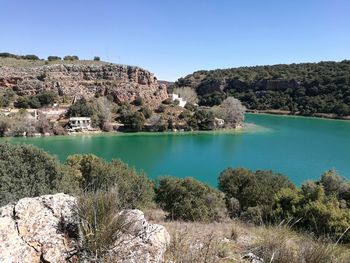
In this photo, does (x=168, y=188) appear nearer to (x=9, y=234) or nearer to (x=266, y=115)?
(x=9, y=234)

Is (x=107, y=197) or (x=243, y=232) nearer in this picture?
(x=107, y=197)

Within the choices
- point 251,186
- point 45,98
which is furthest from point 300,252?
point 45,98

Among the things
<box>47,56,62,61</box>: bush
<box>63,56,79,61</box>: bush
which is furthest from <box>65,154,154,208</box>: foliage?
<box>63,56,79,61</box>: bush

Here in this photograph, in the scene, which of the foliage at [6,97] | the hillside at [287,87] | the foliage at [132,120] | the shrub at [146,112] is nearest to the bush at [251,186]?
the foliage at [132,120]

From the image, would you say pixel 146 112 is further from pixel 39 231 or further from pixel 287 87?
pixel 287 87

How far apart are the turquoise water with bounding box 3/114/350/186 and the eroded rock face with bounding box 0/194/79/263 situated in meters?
23.5

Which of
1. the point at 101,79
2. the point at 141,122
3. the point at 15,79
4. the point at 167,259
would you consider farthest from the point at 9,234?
the point at 101,79

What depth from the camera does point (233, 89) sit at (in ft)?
370

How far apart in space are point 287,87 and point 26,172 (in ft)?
333

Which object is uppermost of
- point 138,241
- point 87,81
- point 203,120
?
point 87,81

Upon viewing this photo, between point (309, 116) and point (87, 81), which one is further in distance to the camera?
point (309, 116)

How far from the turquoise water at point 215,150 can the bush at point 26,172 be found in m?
17.1

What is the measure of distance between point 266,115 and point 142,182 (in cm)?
8223

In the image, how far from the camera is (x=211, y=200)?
15531 mm
